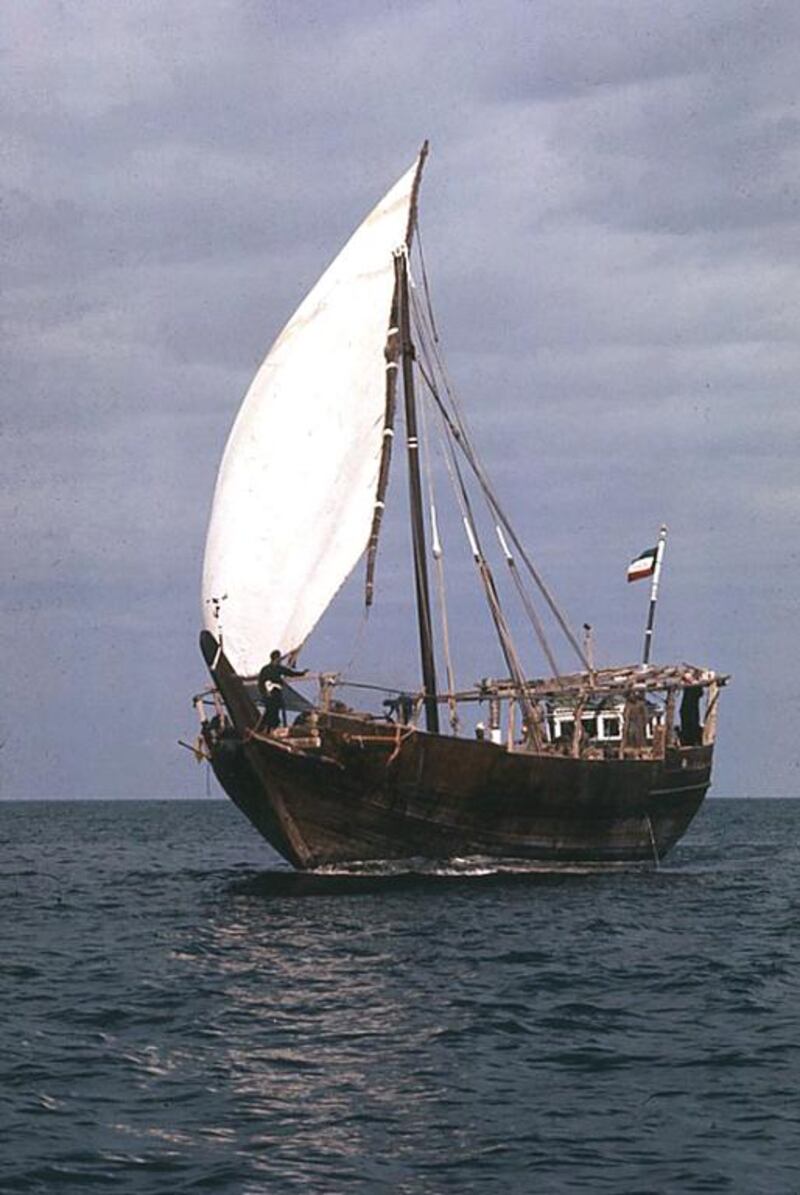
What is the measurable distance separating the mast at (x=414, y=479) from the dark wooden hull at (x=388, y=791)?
3.63 m

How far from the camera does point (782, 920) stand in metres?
30.4

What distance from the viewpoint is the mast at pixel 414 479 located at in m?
38.0

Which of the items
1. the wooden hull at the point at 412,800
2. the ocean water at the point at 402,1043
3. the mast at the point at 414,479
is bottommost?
the ocean water at the point at 402,1043

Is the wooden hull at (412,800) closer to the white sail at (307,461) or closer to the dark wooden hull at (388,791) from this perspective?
the dark wooden hull at (388,791)

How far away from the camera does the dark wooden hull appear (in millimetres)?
33375

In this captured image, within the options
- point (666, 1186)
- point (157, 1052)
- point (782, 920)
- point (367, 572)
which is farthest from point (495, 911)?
point (666, 1186)

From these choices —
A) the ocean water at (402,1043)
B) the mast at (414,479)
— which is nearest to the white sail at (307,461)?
the mast at (414,479)

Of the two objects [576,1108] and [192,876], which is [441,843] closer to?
[192,876]

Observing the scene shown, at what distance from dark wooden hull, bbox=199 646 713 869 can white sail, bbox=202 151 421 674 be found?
2.33m

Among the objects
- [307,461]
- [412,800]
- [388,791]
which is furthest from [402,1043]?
[307,461]

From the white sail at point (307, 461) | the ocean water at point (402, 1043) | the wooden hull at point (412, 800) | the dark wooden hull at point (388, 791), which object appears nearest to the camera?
the ocean water at point (402, 1043)

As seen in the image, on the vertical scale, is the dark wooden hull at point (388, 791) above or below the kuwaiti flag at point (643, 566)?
below

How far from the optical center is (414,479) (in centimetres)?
3900

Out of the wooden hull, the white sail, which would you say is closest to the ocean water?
the wooden hull
